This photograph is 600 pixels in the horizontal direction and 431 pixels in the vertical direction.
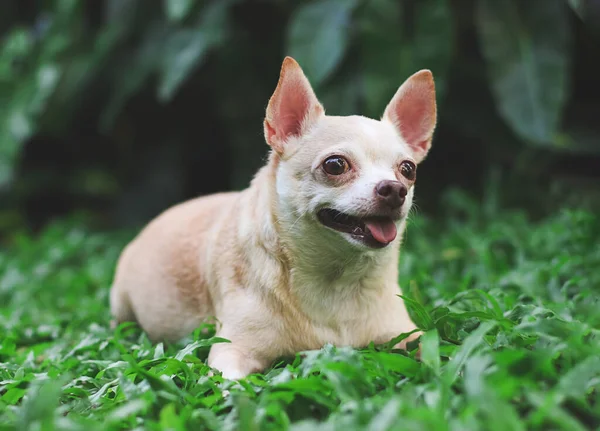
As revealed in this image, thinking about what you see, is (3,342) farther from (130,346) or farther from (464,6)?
(464,6)

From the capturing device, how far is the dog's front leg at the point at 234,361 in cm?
295

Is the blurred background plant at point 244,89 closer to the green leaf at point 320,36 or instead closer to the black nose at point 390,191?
the green leaf at point 320,36

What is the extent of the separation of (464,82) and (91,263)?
3.90 m

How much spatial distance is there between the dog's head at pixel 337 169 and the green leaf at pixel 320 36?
2.65m

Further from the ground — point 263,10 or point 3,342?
point 263,10

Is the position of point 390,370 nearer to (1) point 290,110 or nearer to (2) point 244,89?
(1) point 290,110

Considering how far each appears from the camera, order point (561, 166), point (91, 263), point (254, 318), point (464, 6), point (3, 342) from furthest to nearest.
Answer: point (561, 166) → point (464, 6) → point (91, 263) → point (3, 342) → point (254, 318)

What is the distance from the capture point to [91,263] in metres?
6.01

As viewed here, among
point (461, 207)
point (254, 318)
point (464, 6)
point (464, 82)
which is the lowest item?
point (461, 207)

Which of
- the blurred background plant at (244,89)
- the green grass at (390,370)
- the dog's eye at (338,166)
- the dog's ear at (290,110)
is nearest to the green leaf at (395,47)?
the blurred background plant at (244,89)

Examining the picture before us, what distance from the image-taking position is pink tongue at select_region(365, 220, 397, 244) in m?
2.96

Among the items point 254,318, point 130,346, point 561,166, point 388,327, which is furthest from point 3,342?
point 561,166

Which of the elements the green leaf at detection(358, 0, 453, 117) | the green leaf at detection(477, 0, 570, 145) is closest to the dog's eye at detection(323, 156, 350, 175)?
the green leaf at detection(358, 0, 453, 117)

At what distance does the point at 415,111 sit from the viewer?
11.5ft
